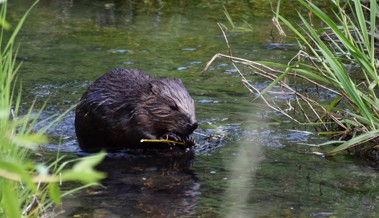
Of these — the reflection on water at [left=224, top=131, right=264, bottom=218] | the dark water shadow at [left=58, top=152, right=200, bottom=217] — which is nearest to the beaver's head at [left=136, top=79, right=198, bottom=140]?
the dark water shadow at [left=58, top=152, right=200, bottom=217]

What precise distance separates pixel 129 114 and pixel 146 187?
0.96 meters

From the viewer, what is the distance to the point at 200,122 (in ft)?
19.2

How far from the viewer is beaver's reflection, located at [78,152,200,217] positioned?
13.0 ft

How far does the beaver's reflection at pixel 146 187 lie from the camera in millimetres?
3947

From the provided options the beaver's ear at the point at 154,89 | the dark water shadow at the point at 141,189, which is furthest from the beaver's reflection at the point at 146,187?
the beaver's ear at the point at 154,89

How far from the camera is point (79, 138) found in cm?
536

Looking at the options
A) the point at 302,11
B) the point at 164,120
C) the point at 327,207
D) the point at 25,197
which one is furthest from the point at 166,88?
the point at 302,11

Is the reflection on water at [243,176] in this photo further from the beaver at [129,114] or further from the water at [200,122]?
the beaver at [129,114]

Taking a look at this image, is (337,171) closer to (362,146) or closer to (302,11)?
(362,146)

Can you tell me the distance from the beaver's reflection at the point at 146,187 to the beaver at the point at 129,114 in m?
0.13

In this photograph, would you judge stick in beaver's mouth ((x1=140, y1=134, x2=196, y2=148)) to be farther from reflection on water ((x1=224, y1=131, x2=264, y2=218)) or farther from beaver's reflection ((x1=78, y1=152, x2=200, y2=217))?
reflection on water ((x1=224, y1=131, x2=264, y2=218))

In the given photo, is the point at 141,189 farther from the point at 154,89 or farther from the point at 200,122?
the point at 200,122

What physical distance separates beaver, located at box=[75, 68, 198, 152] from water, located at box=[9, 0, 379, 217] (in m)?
0.14

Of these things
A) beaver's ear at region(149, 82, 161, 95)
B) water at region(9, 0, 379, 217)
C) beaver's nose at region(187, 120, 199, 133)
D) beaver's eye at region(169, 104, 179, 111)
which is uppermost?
beaver's ear at region(149, 82, 161, 95)
